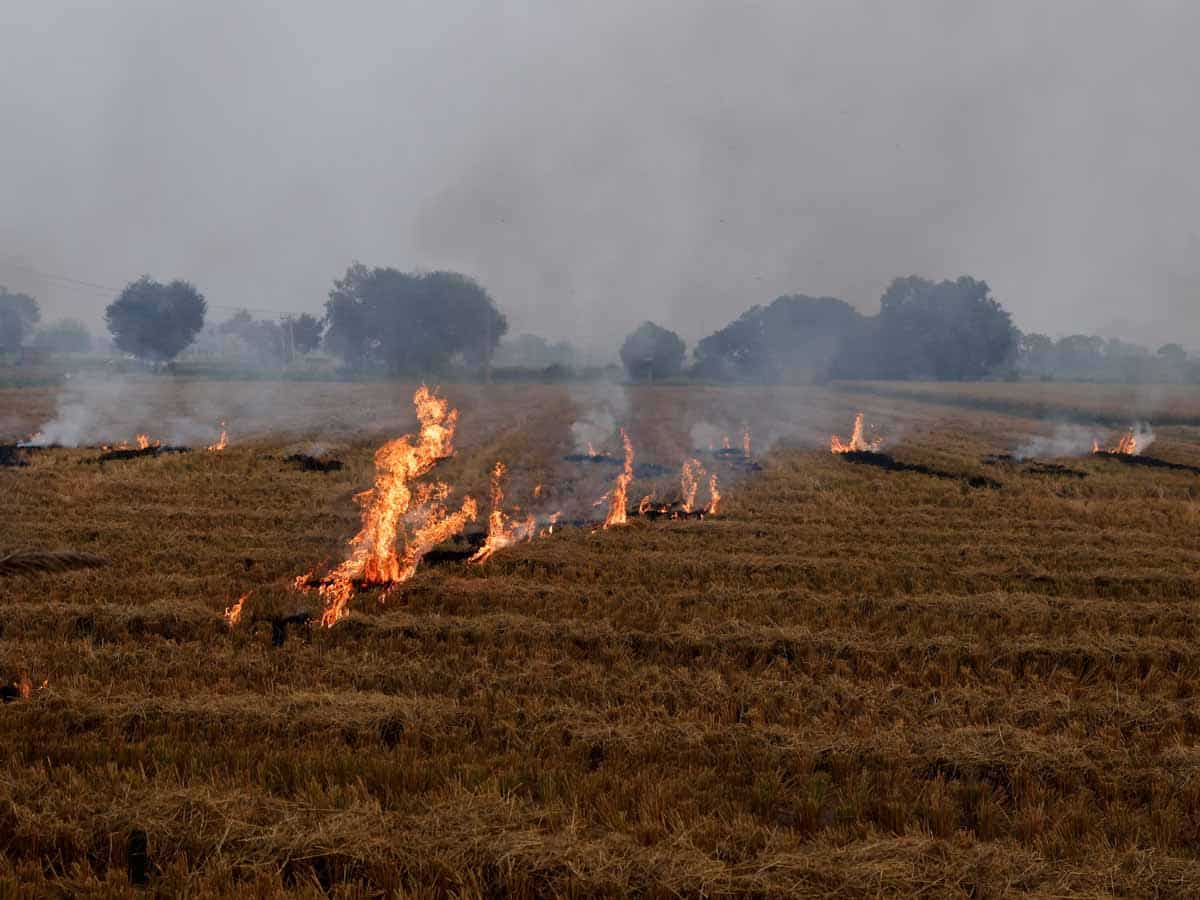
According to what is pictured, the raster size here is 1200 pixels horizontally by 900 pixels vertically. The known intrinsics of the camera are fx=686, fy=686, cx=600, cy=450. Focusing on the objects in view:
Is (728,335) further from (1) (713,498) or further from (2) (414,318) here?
(1) (713,498)

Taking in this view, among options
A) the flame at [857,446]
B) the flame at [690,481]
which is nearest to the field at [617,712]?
the flame at [690,481]

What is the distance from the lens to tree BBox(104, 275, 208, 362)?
273ft

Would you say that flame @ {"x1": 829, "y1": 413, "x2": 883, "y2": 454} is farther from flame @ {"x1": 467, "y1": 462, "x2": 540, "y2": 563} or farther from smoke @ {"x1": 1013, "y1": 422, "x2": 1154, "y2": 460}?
flame @ {"x1": 467, "y1": 462, "x2": 540, "y2": 563}

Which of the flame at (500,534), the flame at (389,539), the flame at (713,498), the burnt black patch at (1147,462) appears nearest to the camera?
the flame at (389,539)

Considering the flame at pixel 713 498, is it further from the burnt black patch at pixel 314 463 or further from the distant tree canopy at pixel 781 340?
the distant tree canopy at pixel 781 340

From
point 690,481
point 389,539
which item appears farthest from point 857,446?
point 389,539

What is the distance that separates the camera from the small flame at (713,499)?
49.1ft

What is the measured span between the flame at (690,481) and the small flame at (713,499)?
360 millimetres

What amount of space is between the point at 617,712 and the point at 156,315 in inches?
3774

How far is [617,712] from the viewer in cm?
618

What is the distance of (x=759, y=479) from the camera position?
18859 millimetres

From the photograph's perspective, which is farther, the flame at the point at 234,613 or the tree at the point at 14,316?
the tree at the point at 14,316

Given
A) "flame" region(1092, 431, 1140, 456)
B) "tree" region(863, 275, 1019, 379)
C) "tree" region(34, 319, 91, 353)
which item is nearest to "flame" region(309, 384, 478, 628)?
"flame" region(1092, 431, 1140, 456)

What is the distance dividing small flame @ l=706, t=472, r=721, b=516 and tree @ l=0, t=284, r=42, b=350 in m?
138
